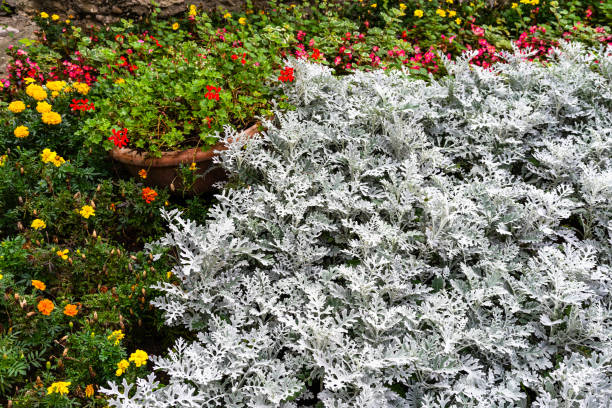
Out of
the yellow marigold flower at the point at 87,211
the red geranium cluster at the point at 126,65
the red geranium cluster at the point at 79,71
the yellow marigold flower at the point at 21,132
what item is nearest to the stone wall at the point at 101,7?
the red geranium cluster at the point at 79,71

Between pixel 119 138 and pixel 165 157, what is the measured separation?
11.3 inches

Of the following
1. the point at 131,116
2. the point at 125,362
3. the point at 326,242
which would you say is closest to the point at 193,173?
the point at 131,116

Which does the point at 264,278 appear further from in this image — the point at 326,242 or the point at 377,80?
the point at 377,80

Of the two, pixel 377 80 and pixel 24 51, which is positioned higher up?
pixel 377 80

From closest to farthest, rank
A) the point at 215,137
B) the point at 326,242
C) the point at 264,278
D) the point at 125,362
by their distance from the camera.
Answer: the point at 125,362 → the point at 264,278 → the point at 326,242 → the point at 215,137

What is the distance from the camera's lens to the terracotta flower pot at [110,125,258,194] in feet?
10.4

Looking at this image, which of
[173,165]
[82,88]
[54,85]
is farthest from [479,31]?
[54,85]

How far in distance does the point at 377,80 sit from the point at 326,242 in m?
1.33

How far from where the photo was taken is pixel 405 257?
2.60 metres

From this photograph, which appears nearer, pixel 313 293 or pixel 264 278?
pixel 313 293

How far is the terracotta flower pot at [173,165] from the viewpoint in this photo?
3162mm

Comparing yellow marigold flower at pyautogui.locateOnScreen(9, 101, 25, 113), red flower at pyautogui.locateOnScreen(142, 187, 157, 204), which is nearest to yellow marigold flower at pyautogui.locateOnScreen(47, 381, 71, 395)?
red flower at pyautogui.locateOnScreen(142, 187, 157, 204)

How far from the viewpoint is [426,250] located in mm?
2561

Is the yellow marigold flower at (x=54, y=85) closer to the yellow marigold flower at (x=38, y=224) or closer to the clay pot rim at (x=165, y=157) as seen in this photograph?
the clay pot rim at (x=165, y=157)
